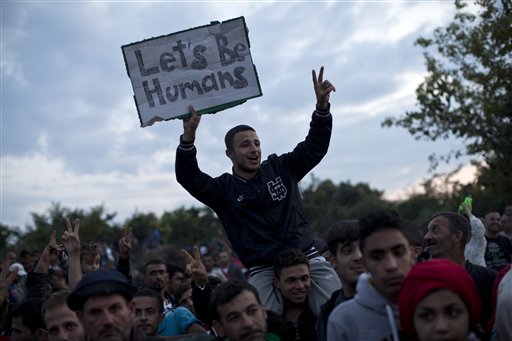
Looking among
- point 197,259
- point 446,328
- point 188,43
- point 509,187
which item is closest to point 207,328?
point 197,259

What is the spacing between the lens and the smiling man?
4.18 meters

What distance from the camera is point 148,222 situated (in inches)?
2542

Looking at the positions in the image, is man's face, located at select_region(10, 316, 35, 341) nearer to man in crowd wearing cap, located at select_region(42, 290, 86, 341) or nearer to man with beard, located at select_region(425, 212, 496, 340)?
man in crowd wearing cap, located at select_region(42, 290, 86, 341)

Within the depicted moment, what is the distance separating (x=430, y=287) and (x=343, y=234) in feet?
5.28

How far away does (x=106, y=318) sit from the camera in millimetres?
4621

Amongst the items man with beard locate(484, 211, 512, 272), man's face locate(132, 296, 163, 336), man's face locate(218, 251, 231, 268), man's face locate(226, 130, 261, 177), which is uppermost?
man's face locate(226, 130, 261, 177)

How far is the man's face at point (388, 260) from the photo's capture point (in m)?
4.16

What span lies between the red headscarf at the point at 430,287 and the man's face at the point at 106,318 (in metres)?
1.75

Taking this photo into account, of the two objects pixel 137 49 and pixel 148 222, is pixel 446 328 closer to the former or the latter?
pixel 137 49

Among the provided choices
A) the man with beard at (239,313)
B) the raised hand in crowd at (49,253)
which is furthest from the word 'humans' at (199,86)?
the man with beard at (239,313)

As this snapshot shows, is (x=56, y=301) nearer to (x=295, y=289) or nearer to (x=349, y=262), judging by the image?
(x=295, y=289)

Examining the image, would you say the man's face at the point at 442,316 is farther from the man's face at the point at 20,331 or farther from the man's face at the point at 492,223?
the man's face at the point at 492,223

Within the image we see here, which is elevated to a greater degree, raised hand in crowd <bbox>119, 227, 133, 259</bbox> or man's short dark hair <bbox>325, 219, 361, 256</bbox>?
raised hand in crowd <bbox>119, 227, 133, 259</bbox>

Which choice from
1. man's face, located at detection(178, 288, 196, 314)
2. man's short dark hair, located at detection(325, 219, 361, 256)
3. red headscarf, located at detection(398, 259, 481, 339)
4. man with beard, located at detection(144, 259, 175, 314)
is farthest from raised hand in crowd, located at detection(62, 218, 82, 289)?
red headscarf, located at detection(398, 259, 481, 339)
